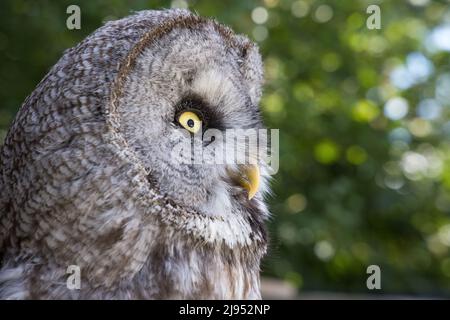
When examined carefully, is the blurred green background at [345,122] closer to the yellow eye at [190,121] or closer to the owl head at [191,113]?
the owl head at [191,113]

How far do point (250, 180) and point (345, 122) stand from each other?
2454 millimetres

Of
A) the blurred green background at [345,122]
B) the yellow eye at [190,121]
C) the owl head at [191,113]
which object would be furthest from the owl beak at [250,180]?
the blurred green background at [345,122]

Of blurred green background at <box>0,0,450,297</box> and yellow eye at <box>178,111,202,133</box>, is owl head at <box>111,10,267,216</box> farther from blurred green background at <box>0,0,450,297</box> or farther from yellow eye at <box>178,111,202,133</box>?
blurred green background at <box>0,0,450,297</box>

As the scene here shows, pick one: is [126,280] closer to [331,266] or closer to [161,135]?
[161,135]

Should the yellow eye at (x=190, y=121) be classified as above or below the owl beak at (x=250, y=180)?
above

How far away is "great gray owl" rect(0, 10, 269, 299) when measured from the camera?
174 centimetres

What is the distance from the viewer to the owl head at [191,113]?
180cm

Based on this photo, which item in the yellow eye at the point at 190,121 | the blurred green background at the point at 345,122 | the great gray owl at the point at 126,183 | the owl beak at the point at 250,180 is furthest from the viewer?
the blurred green background at the point at 345,122

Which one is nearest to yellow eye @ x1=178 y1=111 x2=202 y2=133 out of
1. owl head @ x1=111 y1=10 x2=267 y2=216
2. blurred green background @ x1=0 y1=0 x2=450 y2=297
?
owl head @ x1=111 y1=10 x2=267 y2=216

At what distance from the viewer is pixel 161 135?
1820 millimetres

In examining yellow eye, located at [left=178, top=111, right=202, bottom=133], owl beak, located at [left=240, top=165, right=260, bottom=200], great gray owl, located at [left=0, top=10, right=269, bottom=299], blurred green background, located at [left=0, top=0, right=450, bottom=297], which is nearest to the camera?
great gray owl, located at [left=0, top=10, right=269, bottom=299]

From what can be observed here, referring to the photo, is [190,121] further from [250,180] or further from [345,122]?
[345,122]

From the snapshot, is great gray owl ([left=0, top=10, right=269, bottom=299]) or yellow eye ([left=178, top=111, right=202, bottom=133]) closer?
great gray owl ([left=0, top=10, right=269, bottom=299])

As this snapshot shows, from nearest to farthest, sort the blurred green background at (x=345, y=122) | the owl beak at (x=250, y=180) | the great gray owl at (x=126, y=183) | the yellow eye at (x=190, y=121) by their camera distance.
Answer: the great gray owl at (x=126, y=183) < the yellow eye at (x=190, y=121) < the owl beak at (x=250, y=180) < the blurred green background at (x=345, y=122)
